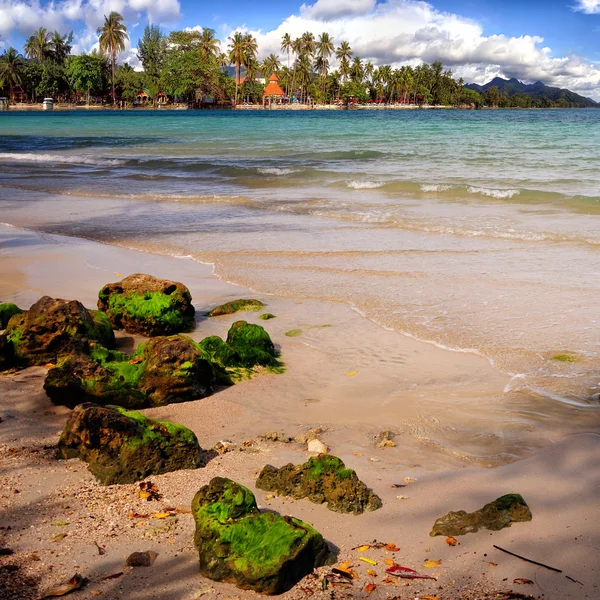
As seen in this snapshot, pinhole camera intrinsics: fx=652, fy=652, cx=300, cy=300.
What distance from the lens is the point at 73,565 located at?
2404 millimetres

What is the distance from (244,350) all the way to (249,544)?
230cm

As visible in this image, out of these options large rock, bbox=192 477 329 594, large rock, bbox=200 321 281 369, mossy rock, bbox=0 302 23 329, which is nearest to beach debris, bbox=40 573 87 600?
large rock, bbox=192 477 329 594

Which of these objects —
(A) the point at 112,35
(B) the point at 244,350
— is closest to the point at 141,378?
(B) the point at 244,350

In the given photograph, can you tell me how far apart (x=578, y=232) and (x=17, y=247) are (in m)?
8.00

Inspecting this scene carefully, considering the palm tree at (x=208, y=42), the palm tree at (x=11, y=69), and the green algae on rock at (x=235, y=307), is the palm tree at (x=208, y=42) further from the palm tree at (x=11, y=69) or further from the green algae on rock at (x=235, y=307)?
the green algae on rock at (x=235, y=307)

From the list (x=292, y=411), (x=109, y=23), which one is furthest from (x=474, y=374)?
(x=109, y=23)

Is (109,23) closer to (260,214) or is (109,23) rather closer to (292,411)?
(260,214)

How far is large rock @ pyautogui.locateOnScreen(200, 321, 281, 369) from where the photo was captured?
4.62 meters

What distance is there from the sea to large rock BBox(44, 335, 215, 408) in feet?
6.65

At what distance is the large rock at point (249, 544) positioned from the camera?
235 cm

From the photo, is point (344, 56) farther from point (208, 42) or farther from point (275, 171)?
point (275, 171)

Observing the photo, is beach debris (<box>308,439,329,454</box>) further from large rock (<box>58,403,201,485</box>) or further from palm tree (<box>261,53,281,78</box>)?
palm tree (<box>261,53,281,78</box>)

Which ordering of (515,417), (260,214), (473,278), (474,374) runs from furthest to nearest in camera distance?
(260,214)
(473,278)
(474,374)
(515,417)

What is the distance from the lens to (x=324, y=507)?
Result: 9.48 ft
